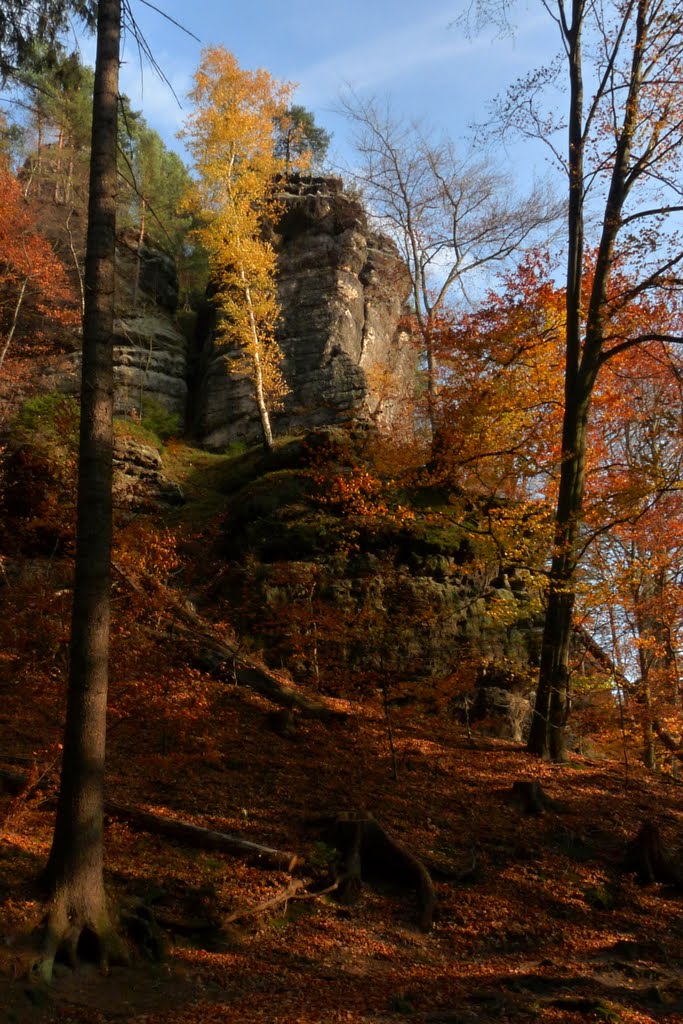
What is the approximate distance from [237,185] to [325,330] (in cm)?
666

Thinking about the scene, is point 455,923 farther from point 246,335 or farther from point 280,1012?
point 246,335

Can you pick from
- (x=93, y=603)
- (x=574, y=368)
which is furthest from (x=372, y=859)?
(x=574, y=368)

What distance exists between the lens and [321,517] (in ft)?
47.6

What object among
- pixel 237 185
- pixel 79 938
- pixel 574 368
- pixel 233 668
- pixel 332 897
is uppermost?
pixel 237 185

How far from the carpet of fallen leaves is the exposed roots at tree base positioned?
0.10 meters

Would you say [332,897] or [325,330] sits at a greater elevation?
[325,330]

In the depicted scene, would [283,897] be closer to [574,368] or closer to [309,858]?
[309,858]

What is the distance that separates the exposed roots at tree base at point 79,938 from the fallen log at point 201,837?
1.72m

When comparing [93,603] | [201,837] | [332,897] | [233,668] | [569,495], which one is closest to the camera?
[93,603]

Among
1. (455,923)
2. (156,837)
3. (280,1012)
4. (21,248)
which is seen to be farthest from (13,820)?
(21,248)

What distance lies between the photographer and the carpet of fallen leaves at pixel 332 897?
4.73 metres

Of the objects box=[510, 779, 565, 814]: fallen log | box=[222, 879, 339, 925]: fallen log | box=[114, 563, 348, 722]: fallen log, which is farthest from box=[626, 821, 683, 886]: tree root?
box=[114, 563, 348, 722]: fallen log

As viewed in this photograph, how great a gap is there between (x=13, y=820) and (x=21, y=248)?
64.7 ft

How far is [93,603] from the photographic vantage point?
5309 mm
